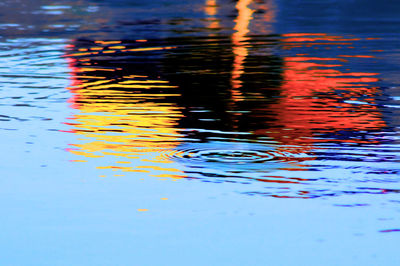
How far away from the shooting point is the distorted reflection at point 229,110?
19.4 feet

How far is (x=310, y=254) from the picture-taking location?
4.15m

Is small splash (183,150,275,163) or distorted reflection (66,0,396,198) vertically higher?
small splash (183,150,275,163)

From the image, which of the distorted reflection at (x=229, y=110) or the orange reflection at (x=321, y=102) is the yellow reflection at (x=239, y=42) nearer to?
the distorted reflection at (x=229, y=110)

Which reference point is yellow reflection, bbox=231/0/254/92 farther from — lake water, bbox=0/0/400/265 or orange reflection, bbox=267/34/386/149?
orange reflection, bbox=267/34/386/149

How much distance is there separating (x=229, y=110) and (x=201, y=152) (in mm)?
1891

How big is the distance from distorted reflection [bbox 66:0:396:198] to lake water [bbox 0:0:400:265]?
0.02m

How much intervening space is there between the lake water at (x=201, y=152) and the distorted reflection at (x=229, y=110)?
0.02m

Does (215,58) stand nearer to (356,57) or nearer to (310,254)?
(356,57)

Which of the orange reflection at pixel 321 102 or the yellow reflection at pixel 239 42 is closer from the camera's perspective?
the orange reflection at pixel 321 102

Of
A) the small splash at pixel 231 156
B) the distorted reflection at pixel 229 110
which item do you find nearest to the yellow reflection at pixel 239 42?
the distorted reflection at pixel 229 110

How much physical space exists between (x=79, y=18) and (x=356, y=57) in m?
8.33

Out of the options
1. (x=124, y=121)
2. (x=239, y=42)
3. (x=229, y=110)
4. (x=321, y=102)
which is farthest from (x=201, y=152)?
(x=239, y=42)

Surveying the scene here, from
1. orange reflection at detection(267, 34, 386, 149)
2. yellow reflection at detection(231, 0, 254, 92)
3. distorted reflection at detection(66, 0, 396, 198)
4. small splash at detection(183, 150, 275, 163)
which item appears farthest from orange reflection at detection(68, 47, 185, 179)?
orange reflection at detection(267, 34, 386, 149)

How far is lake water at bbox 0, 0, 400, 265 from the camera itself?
14.3 ft
